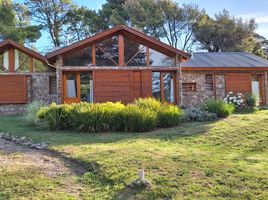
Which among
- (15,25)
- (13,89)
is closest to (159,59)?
(13,89)

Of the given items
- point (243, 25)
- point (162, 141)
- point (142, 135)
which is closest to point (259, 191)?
point (162, 141)

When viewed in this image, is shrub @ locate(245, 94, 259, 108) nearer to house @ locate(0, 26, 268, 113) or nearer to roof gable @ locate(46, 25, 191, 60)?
house @ locate(0, 26, 268, 113)

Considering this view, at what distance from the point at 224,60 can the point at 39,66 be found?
11.7 metres

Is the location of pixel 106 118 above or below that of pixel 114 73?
below

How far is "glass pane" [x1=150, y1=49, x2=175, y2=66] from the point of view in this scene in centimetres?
1933

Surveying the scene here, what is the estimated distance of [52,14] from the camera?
3581cm

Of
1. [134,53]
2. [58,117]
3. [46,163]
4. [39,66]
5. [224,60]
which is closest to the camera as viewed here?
[46,163]

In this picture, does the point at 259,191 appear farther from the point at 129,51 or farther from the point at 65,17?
the point at 65,17

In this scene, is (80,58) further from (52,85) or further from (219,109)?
(219,109)

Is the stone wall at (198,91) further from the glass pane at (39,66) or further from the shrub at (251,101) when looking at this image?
the glass pane at (39,66)

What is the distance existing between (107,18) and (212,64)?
56.4ft

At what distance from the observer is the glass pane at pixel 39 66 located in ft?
69.1

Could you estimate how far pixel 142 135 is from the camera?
416 inches

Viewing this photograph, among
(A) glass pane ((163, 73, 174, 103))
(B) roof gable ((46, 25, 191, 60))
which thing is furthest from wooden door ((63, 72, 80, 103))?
(A) glass pane ((163, 73, 174, 103))
